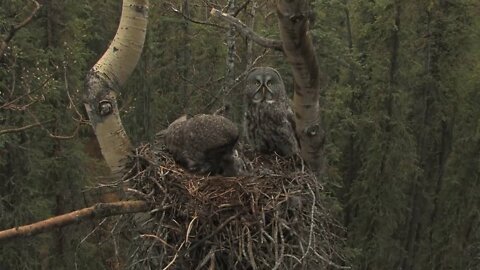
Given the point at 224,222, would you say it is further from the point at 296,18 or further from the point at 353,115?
the point at 353,115

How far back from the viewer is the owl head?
502cm

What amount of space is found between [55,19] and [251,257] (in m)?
10.3

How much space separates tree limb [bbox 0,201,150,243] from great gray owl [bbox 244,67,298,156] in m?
2.07

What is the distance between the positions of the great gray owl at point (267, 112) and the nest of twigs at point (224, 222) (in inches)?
54.9

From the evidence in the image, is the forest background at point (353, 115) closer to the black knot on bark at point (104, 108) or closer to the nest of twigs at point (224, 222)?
the nest of twigs at point (224, 222)

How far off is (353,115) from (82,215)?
11853mm

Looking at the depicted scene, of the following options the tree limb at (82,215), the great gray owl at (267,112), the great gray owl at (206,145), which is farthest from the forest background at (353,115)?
the tree limb at (82,215)

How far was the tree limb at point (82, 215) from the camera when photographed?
2.75 m

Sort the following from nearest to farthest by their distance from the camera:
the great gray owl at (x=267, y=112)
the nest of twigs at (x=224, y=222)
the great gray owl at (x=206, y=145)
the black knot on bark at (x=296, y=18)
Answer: the black knot on bark at (x=296, y=18), the nest of twigs at (x=224, y=222), the great gray owl at (x=206, y=145), the great gray owl at (x=267, y=112)

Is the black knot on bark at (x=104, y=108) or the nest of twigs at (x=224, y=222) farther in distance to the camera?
the black knot on bark at (x=104, y=108)

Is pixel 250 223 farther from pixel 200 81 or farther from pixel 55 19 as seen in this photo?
pixel 200 81

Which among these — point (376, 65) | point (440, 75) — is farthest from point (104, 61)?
point (440, 75)

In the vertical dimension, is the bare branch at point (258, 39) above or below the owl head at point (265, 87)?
above

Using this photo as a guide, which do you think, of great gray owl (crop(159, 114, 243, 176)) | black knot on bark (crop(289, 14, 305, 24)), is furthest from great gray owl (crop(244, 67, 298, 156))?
black knot on bark (crop(289, 14, 305, 24))
